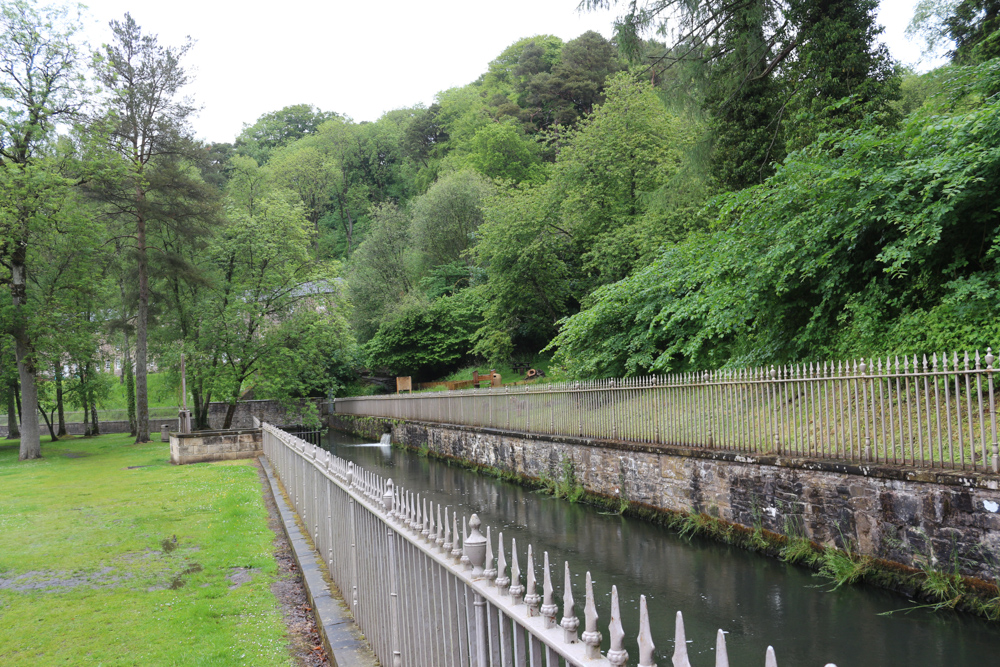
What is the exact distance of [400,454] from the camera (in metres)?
27.8

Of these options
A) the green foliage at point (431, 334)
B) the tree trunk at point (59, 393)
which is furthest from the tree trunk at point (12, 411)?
the green foliage at point (431, 334)

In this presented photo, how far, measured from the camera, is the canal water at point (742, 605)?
6.03m

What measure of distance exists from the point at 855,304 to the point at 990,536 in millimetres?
4488

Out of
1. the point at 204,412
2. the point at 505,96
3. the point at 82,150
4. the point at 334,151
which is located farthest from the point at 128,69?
the point at 334,151

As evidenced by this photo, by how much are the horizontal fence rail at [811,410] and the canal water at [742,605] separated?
157cm

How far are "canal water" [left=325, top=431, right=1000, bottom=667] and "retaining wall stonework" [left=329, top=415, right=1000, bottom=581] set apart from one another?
53 cm

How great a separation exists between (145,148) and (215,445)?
54.4 ft

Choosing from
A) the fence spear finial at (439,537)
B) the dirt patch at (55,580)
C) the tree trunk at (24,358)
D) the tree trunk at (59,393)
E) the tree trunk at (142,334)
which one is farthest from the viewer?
the tree trunk at (59,393)

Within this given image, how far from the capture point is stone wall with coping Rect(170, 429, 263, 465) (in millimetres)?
20203

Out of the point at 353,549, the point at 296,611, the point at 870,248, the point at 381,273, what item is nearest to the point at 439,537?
the point at 353,549

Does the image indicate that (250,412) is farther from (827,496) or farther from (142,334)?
(827,496)

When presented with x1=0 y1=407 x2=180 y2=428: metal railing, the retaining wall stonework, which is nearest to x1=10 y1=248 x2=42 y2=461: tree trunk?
x1=0 y1=407 x2=180 y2=428: metal railing

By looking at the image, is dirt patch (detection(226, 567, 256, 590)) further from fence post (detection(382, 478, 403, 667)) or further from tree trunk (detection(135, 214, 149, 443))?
tree trunk (detection(135, 214, 149, 443))

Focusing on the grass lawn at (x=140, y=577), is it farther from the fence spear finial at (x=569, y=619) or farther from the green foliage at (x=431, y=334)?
the green foliage at (x=431, y=334)
